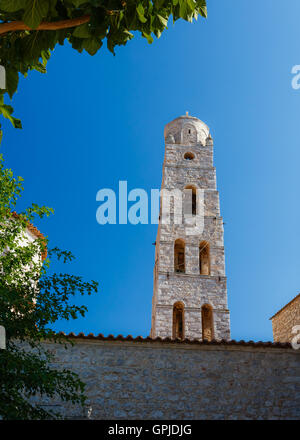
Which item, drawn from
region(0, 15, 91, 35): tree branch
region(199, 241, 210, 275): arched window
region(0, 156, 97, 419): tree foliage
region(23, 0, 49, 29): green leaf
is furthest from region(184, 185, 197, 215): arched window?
region(23, 0, 49, 29): green leaf

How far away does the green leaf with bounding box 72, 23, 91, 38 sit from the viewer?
232cm

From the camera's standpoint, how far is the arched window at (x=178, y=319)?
1878 cm

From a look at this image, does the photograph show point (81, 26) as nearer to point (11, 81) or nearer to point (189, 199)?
point (11, 81)

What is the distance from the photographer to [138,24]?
2.52 metres

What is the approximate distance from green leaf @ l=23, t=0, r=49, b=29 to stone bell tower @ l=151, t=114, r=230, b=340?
55.0 ft

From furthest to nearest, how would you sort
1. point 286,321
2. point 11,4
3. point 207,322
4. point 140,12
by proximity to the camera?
point 207,322, point 286,321, point 140,12, point 11,4

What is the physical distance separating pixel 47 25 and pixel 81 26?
0.63ft

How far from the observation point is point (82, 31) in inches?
91.7

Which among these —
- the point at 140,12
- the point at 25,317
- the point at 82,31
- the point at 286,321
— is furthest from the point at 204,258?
the point at 82,31

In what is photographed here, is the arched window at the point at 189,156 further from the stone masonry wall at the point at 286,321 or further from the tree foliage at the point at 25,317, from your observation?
the tree foliage at the point at 25,317

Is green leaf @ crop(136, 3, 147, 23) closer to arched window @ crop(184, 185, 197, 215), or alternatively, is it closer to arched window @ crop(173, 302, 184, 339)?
arched window @ crop(173, 302, 184, 339)

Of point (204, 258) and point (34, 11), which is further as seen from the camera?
point (204, 258)

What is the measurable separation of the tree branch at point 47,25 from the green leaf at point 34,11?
0.12 m
